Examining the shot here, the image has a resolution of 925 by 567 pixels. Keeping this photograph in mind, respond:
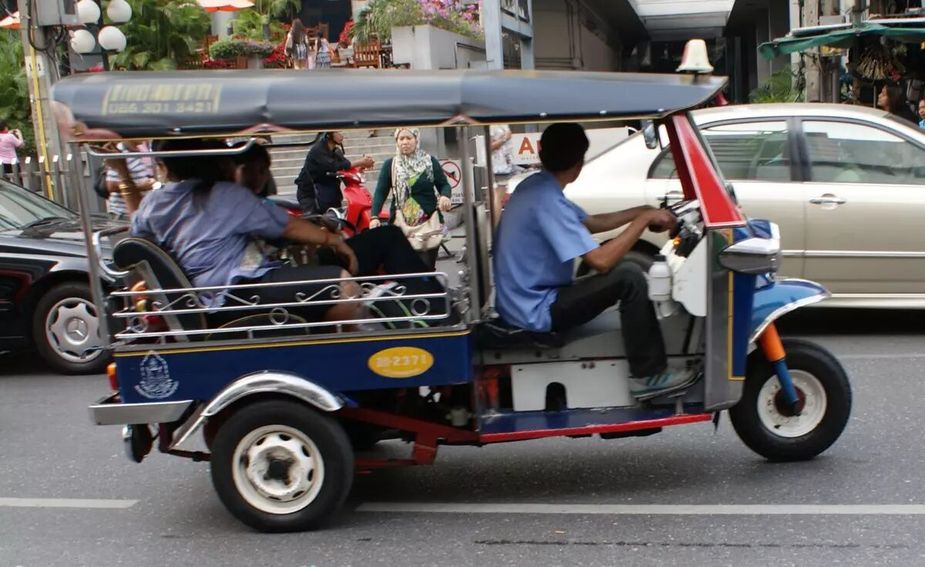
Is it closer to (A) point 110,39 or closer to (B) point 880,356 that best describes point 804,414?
(B) point 880,356

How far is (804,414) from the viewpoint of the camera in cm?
544

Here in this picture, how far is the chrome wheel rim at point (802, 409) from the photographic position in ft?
17.6

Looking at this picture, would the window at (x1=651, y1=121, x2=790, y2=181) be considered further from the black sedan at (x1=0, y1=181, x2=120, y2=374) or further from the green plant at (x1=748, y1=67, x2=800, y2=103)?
the green plant at (x1=748, y1=67, x2=800, y2=103)

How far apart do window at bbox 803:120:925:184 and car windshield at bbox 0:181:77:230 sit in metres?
6.17

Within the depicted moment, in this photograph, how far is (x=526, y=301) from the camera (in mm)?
5211

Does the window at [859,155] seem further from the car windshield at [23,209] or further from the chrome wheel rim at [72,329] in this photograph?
the car windshield at [23,209]

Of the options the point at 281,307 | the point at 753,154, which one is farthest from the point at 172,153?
the point at 753,154

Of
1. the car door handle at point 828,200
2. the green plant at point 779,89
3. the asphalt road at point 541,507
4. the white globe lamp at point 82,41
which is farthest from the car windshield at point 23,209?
the green plant at point 779,89

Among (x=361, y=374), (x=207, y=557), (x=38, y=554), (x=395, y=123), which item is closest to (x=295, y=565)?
(x=207, y=557)

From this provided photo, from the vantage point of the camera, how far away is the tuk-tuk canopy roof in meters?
4.66

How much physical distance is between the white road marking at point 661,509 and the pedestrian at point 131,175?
1945mm

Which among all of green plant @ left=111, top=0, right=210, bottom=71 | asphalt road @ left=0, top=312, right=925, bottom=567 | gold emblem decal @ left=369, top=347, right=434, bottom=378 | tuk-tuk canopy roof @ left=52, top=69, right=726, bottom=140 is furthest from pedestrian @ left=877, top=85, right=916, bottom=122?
green plant @ left=111, top=0, right=210, bottom=71

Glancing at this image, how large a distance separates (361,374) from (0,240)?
16.5 ft

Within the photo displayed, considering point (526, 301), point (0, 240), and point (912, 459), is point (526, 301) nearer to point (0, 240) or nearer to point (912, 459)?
point (912, 459)
